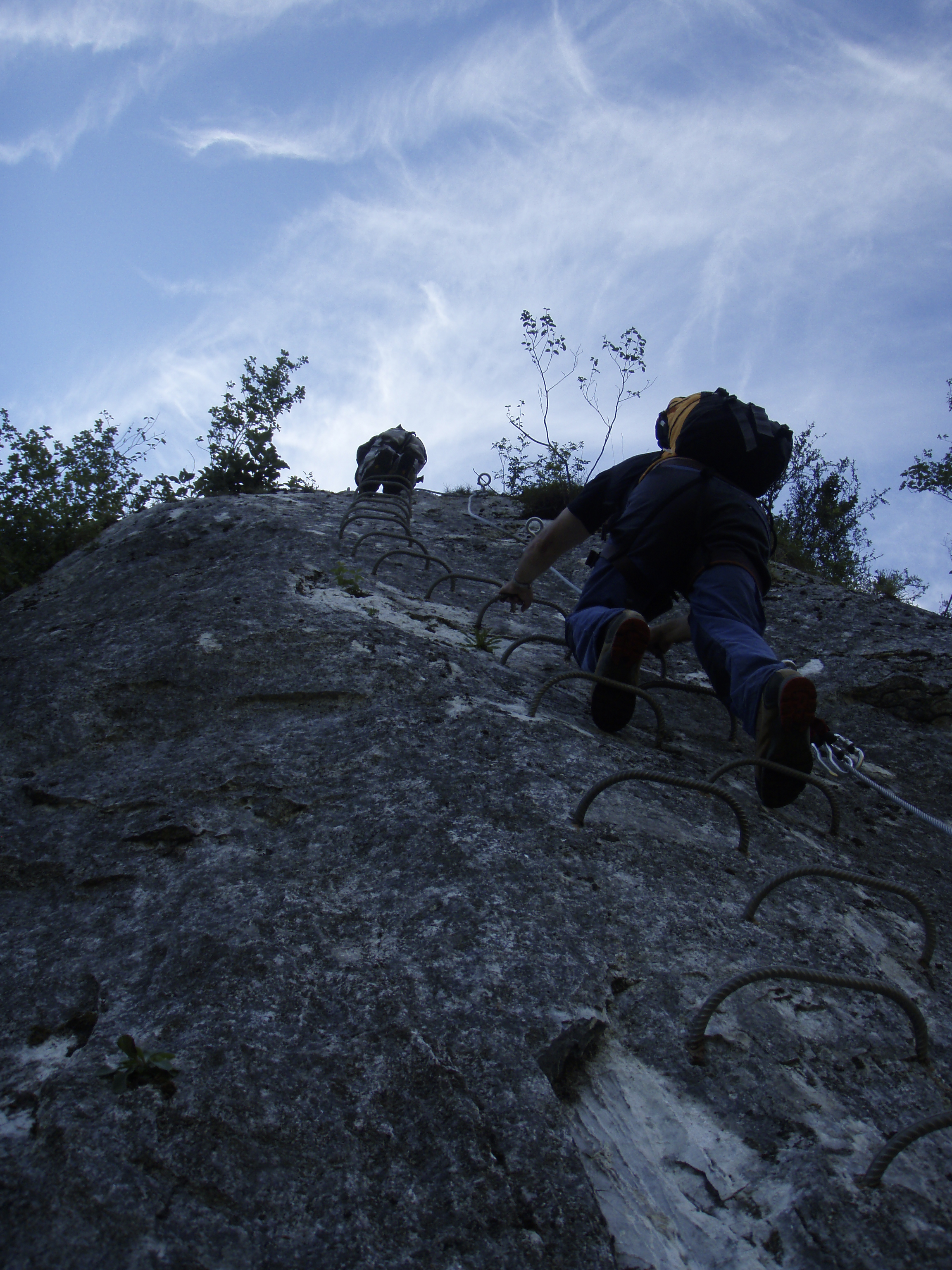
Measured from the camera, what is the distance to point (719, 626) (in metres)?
2.82

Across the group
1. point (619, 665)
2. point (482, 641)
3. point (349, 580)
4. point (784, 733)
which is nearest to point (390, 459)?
point (349, 580)

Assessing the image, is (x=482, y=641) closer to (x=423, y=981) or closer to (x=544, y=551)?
(x=544, y=551)

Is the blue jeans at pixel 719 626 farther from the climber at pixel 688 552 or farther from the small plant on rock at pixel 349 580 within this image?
the small plant on rock at pixel 349 580

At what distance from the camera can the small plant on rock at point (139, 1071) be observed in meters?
1.49

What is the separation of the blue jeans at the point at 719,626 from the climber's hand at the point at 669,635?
15.4 inches

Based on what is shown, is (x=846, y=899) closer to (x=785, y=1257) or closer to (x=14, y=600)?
(x=785, y=1257)

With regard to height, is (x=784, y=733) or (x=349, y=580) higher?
(x=349, y=580)

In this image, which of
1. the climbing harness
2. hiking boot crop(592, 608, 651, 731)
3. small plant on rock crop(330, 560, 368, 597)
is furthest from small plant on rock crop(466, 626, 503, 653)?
the climbing harness

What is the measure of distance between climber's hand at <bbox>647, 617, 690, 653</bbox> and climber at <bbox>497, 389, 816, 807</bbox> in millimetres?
100

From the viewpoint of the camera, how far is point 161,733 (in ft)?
9.50

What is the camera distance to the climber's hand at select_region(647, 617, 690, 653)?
369 centimetres

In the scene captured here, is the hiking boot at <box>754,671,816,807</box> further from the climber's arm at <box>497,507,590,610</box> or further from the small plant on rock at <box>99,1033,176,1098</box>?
the small plant on rock at <box>99,1033,176,1098</box>

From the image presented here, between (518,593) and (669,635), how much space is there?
75cm

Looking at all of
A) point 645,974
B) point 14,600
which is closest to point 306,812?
point 645,974
